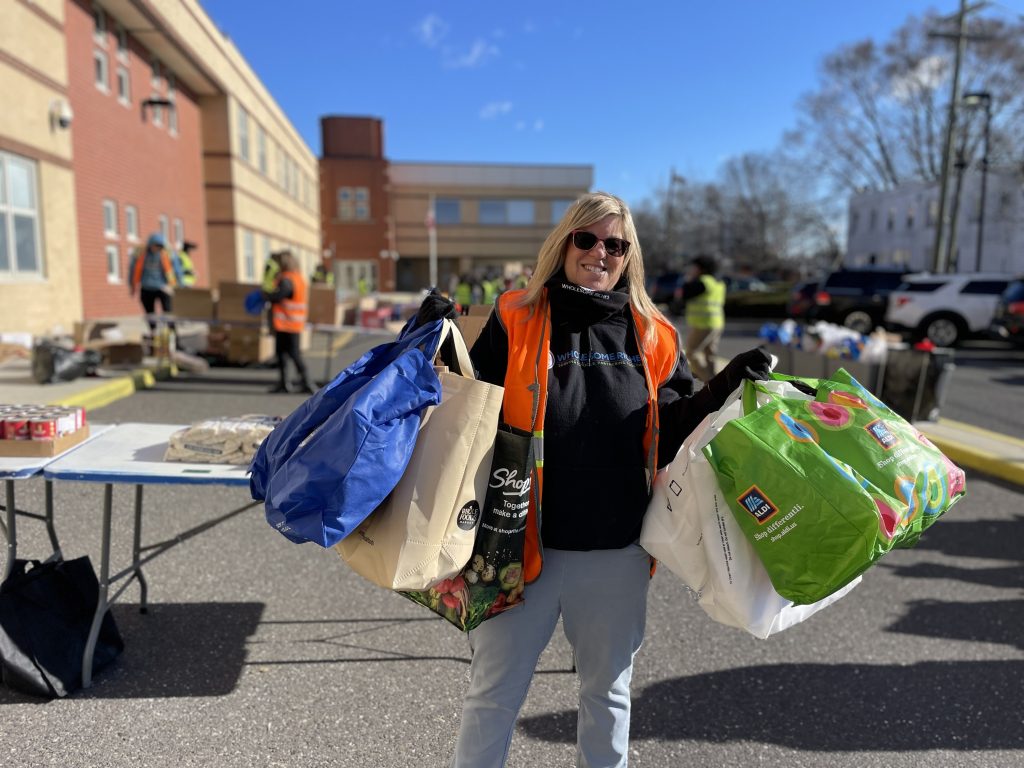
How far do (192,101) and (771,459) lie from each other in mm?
24587

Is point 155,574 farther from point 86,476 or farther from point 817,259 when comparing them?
point 817,259

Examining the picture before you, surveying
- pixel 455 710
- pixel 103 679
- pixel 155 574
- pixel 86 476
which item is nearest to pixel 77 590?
pixel 103 679

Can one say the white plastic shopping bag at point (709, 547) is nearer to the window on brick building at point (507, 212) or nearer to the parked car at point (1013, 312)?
the parked car at point (1013, 312)

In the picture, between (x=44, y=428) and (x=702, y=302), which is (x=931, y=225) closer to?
(x=702, y=302)

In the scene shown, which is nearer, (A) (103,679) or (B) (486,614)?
(B) (486,614)

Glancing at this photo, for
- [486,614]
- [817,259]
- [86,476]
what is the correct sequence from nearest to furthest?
[486,614] < [86,476] < [817,259]

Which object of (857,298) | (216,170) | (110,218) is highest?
(216,170)

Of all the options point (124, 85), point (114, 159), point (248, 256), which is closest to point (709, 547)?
point (114, 159)

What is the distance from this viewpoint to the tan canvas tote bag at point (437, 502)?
1.73 meters

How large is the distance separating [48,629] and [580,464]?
226cm

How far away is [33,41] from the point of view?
37.6 ft

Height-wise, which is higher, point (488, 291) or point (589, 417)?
point (488, 291)

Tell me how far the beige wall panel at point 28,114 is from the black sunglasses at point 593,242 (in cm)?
1182

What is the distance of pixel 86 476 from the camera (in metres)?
2.70
